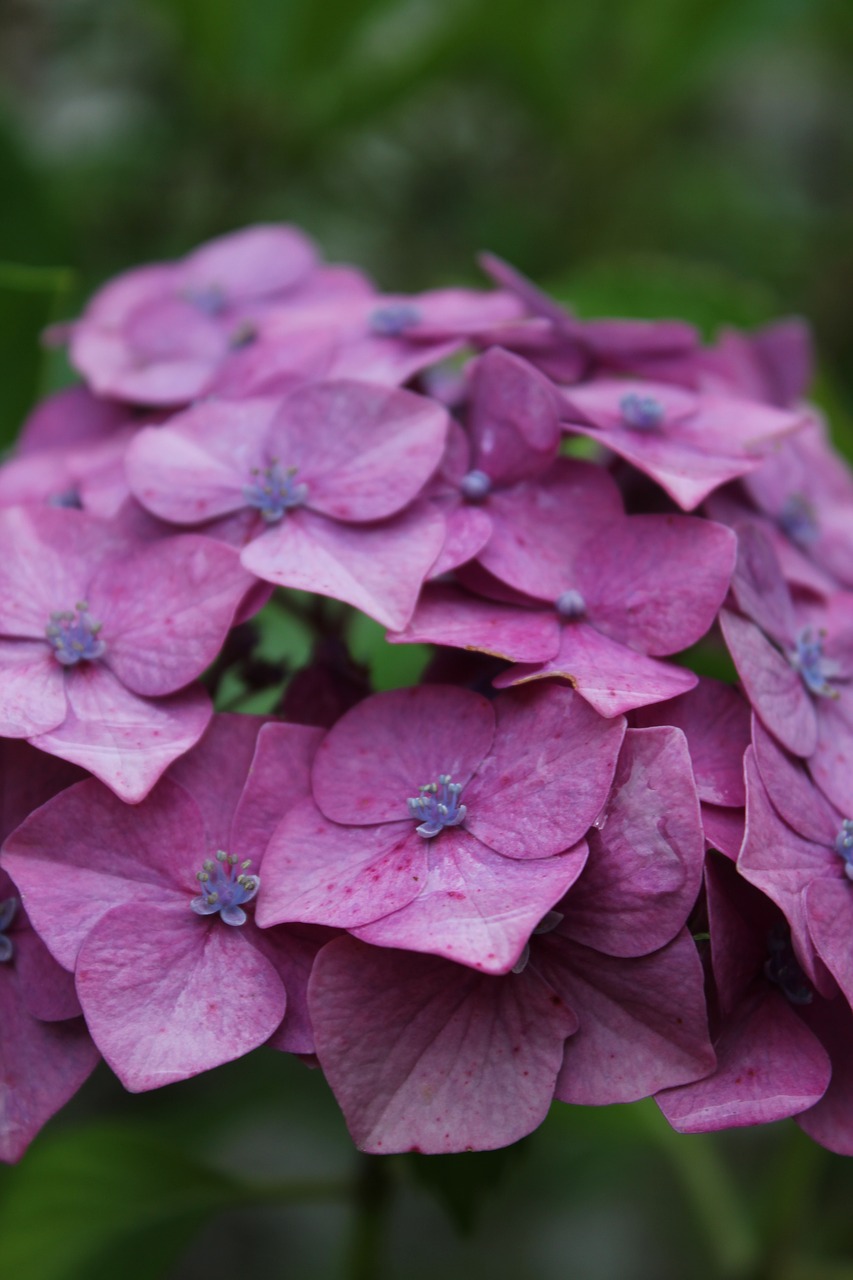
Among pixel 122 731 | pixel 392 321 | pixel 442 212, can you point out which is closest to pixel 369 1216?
pixel 122 731

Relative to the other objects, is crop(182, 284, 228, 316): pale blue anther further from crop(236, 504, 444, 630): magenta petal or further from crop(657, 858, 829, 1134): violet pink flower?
crop(657, 858, 829, 1134): violet pink flower

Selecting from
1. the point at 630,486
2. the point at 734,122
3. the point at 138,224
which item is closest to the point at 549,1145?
the point at 630,486

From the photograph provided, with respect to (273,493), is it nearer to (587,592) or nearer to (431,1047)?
(587,592)

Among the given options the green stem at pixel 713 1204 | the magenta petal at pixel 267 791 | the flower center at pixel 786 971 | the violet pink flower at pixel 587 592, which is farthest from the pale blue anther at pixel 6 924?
the green stem at pixel 713 1204

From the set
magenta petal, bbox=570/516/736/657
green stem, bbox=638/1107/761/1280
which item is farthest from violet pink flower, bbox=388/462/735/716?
green stem, bbox=638/1107/761/1280

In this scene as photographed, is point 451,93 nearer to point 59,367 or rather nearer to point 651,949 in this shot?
point 59,367
